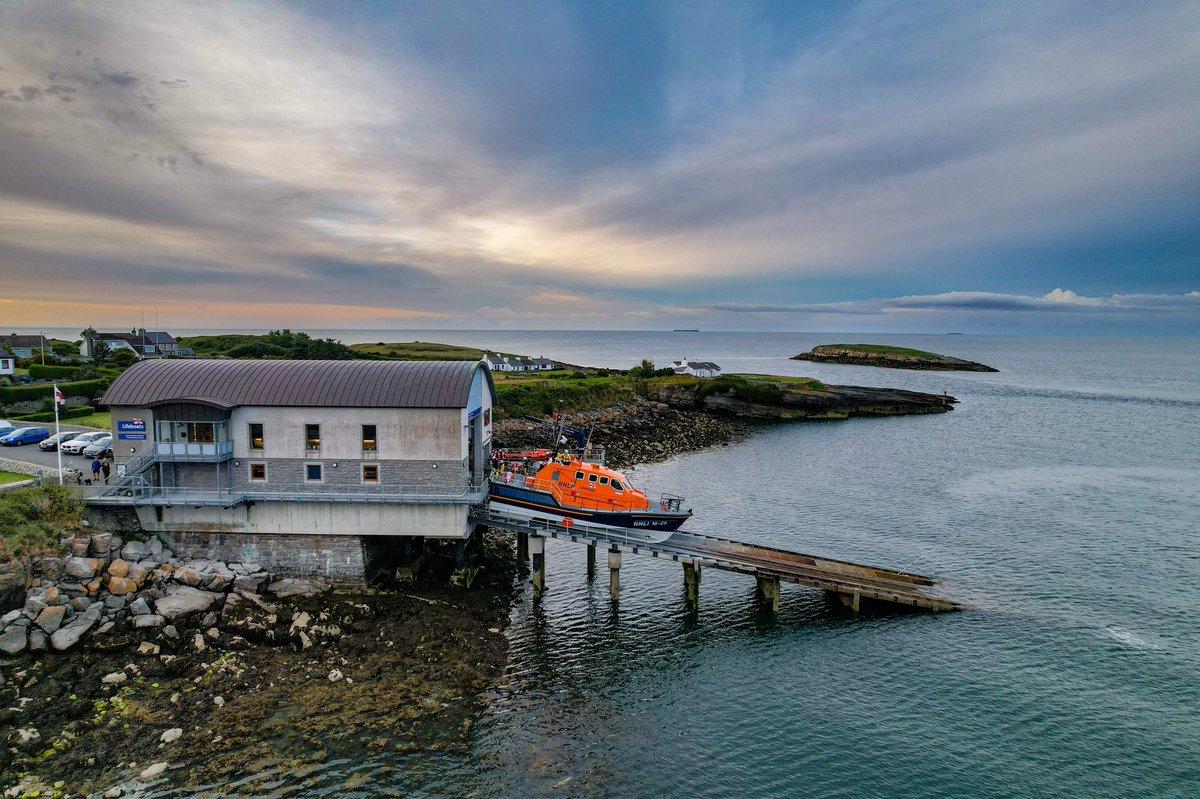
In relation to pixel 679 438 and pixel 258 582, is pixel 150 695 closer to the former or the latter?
pixel 258 582

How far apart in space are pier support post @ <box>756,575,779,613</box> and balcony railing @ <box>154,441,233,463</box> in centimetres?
2845

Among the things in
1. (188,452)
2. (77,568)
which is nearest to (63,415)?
(188,452)

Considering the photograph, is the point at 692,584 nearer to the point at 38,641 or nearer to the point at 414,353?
the point at 38,641

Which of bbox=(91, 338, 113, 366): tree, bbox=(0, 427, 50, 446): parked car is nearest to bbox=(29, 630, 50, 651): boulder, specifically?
bbox=(0, 427, 50, 446): parked car

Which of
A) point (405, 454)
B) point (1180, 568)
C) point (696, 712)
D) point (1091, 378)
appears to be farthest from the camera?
point (1091, 378)

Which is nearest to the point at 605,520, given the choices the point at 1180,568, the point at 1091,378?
the point at 1180,568

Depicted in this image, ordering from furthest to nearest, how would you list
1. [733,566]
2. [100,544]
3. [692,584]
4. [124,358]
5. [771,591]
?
[124,358] → [692,584] → [771,591] → [733,566] → [100,544]

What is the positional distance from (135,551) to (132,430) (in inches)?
238

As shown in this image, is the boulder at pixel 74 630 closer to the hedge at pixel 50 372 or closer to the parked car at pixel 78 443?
the parked car at pixel 78 443

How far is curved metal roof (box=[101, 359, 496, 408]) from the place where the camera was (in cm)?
3284

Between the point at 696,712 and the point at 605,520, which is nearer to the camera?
the point at 696,712

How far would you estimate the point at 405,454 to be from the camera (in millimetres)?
33438

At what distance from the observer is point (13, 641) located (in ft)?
82.4

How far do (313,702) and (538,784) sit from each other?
920 cm
